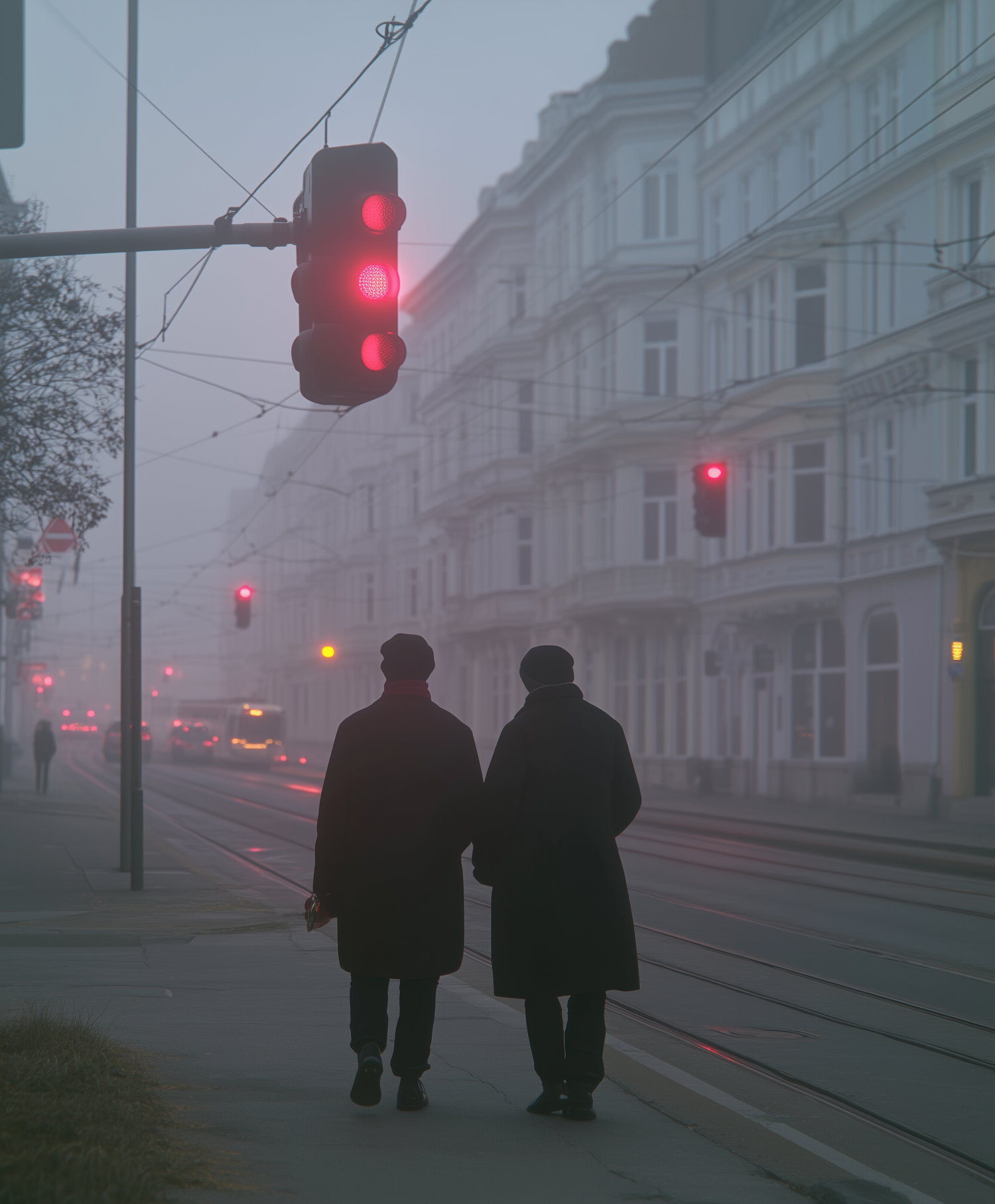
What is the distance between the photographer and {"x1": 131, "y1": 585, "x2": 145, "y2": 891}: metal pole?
1495 centimetres

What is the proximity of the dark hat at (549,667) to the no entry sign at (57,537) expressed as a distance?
47.7 feet

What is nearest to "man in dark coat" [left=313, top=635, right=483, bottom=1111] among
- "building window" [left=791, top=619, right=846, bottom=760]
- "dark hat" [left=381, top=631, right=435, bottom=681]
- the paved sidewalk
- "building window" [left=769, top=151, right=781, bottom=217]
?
"dark hat" [left=381, top=631, right=435, bottom=681]

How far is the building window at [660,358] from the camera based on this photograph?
39.7 m

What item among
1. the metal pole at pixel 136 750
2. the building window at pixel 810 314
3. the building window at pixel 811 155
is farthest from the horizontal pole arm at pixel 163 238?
the building window at pixel 811 155

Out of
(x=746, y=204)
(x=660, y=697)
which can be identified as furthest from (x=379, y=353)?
(x=660, y=697)

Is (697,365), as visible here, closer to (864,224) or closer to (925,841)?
(864,224)

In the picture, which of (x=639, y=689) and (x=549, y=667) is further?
(x=639, y=689)

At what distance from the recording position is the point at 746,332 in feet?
117

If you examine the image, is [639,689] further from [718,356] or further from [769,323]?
[769,323]

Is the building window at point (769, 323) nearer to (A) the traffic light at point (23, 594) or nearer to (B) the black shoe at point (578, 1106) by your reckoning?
(A) the traffic light at point (23, 594)

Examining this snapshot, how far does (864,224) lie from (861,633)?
8376mm

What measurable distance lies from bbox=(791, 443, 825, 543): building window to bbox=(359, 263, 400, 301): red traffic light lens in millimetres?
26662

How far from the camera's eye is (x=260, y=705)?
62.8 meters

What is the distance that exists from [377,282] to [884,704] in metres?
25.4
